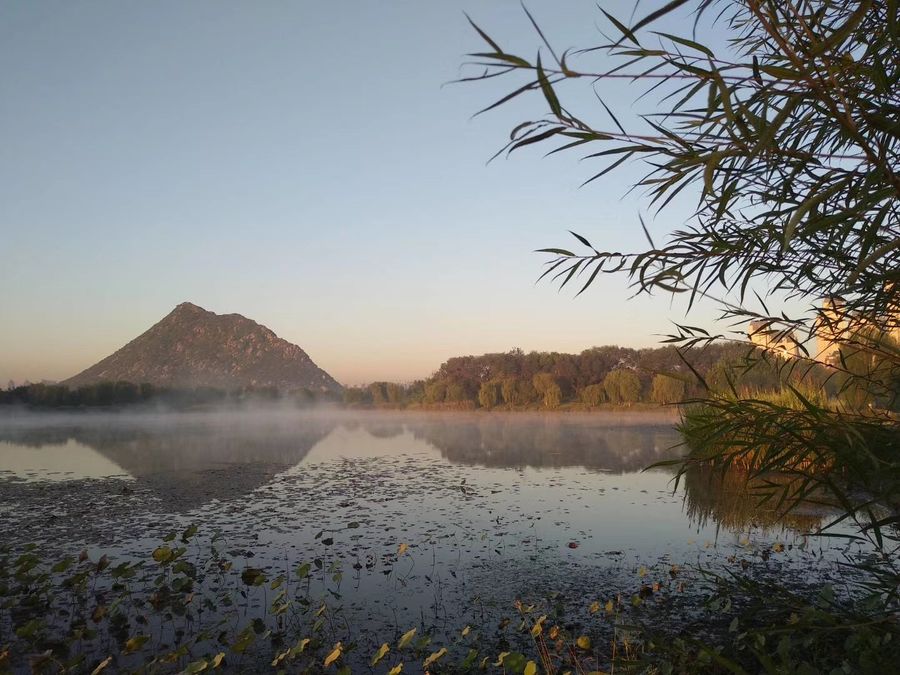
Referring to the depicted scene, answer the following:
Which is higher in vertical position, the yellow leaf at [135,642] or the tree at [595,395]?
the tree at [595,395]

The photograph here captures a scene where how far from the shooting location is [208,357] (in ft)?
425

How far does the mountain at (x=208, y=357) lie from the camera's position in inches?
4624

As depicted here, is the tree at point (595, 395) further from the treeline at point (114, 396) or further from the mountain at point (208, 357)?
the mountain at point (208, 357)

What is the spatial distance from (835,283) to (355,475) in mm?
13491

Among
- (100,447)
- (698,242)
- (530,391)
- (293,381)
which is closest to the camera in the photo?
(698,242)

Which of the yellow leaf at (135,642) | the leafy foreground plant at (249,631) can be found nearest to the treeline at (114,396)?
the leafy foreground plant at (249,631)

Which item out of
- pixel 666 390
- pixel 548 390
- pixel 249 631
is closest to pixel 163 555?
pixel 249 631

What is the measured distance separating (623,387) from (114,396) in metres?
48.5

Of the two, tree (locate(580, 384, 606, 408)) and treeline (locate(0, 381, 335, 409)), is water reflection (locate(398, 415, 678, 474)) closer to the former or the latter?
tree (locate(580, 384, 606, 408))

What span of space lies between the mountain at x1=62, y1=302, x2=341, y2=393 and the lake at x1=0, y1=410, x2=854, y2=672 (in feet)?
326

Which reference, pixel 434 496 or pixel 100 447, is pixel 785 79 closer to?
pixel 434 496

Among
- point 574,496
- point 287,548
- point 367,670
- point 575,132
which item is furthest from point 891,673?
point 574,496

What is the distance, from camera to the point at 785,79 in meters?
1.85

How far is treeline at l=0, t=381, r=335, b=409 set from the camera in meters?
50.3
